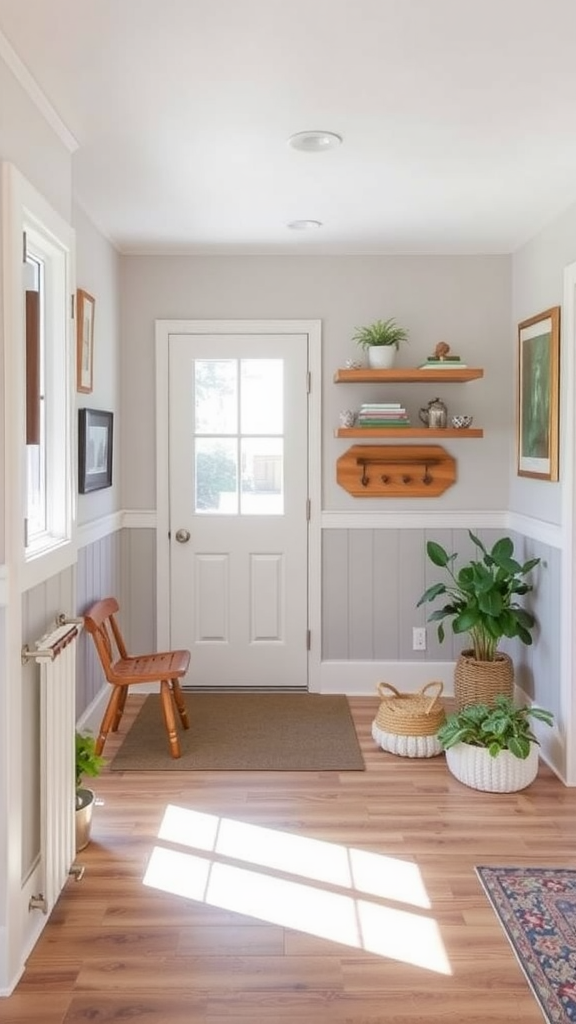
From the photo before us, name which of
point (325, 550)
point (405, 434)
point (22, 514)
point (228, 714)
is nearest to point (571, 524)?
point (405, 434)

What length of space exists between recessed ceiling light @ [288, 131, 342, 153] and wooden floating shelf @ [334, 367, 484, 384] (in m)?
1.40

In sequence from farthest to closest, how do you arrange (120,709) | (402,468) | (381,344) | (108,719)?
(402,468) < (381,344) < (120,709) < (108,719)

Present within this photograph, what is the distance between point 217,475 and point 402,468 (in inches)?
39.2

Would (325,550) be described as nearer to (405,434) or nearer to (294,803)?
(405,434)

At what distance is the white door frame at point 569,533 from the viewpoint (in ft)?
10.7

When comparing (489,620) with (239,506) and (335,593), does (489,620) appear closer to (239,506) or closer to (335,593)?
(335,593)

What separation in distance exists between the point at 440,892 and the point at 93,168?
2.77 meters

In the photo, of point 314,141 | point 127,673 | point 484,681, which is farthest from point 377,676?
point 314,141

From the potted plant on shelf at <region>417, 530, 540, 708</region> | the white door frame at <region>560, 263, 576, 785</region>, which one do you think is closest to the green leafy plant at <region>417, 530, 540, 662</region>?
the potted plant on shelf at <region>417, 530, 540, 708</region>

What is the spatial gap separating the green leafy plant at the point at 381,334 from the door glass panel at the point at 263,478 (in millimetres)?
683

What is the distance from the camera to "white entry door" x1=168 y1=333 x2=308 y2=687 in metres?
4.37

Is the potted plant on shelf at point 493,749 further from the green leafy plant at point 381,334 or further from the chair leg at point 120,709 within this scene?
the green leafy plant at point 381,334

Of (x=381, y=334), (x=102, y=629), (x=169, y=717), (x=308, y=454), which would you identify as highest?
(x=381, y=334)

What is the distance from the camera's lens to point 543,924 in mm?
2287
